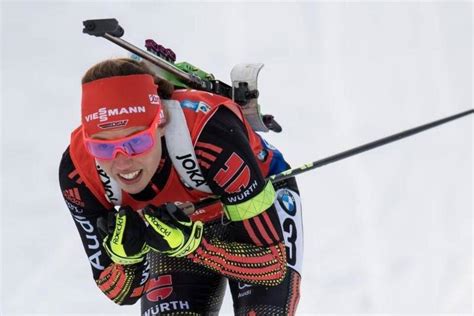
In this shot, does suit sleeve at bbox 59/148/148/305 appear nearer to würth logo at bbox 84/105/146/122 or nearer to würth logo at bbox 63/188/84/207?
würth logo at bbox 63/188/84/207

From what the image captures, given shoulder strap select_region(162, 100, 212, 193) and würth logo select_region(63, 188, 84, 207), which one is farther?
würth logo select_region(63, 188, 84, 207)

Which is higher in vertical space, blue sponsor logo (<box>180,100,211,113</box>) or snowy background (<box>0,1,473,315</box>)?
blue sponsor logo (<box>180,100,211,113</box>)

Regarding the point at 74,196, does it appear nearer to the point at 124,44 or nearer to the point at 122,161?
the point at 122,161

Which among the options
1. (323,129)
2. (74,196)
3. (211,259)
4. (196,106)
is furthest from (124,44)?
(323,129)

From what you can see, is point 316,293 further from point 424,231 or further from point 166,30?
point 166,30

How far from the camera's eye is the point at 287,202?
4590 mm

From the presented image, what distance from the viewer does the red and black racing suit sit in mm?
4023

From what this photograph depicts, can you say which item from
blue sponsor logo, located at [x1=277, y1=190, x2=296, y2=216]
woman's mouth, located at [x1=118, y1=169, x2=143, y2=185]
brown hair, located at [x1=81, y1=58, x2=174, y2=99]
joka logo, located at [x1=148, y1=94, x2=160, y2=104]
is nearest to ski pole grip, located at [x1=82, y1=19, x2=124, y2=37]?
brown hair, located at [x1=81, y1=58, x2=174, y2=99]

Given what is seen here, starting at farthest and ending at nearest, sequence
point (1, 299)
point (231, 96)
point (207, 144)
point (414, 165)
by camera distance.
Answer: point (414, 165), point (1, 299), point (231, 96), point (207, 144)

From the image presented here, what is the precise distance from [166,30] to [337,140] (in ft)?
5.24

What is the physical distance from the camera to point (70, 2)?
761 cm

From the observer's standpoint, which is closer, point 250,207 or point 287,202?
point 250,207

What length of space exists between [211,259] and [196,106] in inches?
25.7

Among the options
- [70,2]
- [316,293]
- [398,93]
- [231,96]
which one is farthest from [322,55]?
[231,96]
